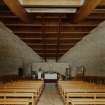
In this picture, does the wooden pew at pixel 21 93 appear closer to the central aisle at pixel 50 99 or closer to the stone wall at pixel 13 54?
the central aisle at pixel 50 99

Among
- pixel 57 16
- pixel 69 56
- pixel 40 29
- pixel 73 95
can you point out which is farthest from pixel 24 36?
pixel 73 95

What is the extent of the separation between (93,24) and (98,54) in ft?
12.6

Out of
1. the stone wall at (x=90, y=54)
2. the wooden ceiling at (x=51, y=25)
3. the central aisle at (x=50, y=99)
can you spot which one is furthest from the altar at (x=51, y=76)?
the central aisle at (x=50, y=99)

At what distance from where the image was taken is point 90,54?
20.6 metres

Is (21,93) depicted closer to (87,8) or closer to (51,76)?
(87,8)

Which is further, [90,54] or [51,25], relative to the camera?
[90,54]

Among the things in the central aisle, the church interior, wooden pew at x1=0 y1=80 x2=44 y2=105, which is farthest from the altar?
wooden pew at x1=0 y1=80 x2=44 y2=105

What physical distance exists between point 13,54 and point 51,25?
6440 millimetres

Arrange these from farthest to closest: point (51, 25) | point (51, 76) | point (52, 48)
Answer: point (51, 76) < point (52, 48) < point (51, 25)

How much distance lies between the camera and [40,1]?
11.4 meters

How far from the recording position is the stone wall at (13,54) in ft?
62.0

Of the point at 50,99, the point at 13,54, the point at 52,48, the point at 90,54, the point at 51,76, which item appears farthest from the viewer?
the point at 51,76

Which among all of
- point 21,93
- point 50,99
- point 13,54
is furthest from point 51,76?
point 21,93

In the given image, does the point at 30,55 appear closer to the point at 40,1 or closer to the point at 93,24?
the point at 93,24
